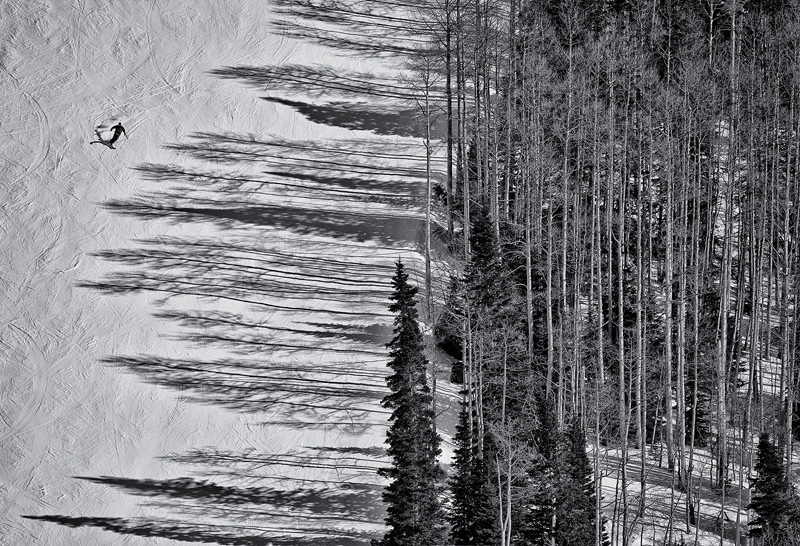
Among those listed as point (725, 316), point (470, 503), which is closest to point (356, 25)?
point (725, 316)

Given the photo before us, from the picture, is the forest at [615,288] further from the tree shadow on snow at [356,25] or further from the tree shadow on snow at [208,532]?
the tree shadow on snow at [356,25]

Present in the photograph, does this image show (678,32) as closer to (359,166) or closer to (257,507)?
(359,166)

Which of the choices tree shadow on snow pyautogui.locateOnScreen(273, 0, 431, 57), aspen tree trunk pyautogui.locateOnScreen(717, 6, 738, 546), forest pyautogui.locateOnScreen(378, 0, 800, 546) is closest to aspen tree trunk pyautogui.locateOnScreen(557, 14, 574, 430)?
forest pyautogui.locateOnScreen(378, 0, 800, 546)

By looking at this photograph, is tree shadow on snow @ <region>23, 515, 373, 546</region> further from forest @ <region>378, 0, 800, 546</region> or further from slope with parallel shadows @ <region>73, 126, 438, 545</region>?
forest @ <region>378, 0, 800, 546</region>

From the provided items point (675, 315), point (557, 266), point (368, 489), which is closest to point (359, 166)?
point (557, 266)

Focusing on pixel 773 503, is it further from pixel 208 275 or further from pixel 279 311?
pixel 208 275
